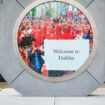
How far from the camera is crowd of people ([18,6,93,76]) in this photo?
352 inches

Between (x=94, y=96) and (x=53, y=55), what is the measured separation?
1.22m

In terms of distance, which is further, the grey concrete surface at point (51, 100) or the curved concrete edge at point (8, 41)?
the curved concrete edge at point (8, 41)

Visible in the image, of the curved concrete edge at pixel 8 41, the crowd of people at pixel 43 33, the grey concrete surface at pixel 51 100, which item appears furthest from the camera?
the curved concrete edge at pixel 8 41

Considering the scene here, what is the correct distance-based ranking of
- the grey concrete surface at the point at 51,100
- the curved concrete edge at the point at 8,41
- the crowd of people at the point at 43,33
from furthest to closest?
the curved concrete edge at the point at 8,41
the crowd of people at the point at 43,33
the grey concrete surface at the point at 51,100

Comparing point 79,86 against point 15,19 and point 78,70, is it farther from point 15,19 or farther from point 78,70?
point 15,19

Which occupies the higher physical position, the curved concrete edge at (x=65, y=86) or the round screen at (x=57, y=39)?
the round screen at (x=57, y=39)

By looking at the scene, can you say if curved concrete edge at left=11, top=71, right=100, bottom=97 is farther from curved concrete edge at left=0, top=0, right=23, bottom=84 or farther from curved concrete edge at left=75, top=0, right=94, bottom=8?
curved concrete edge at left=75, top=0, right=94, bottom=8

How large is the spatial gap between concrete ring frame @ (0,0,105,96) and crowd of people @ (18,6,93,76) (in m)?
0.13

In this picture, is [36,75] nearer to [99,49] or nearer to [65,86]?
[65,86]

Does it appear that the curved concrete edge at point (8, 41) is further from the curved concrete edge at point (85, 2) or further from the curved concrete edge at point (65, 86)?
the curved concrete edge at point (85, 2)

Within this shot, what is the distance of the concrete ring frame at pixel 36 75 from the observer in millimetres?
8984

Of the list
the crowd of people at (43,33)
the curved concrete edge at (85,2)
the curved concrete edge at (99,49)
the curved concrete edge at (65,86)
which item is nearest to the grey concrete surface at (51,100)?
the curved concrete edge at (65,86)

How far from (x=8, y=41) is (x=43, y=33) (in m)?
0.76

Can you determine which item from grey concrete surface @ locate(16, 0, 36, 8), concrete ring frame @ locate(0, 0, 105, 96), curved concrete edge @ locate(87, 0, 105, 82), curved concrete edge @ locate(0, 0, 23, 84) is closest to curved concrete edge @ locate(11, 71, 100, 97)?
concrete ring frame @ locate(0, 0, 105, 96)
